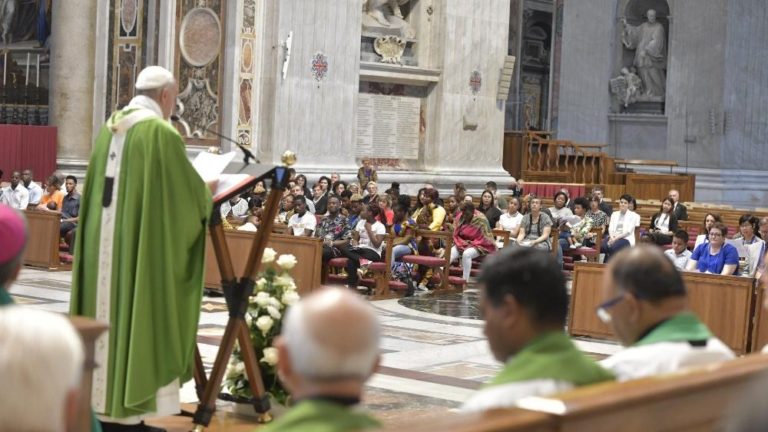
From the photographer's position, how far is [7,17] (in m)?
23.2

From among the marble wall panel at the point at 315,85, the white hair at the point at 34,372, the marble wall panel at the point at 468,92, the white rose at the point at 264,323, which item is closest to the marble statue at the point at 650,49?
the marble wall panel at the point at 468,92

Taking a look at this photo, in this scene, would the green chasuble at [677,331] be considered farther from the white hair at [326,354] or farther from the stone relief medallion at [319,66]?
the stone relief medallion at [319,66]

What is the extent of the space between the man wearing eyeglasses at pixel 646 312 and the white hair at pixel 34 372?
2.11m

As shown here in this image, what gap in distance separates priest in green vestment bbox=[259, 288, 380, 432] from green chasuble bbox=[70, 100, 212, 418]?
3982mm

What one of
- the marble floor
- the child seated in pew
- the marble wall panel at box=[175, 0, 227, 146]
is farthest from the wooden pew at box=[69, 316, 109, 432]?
the marble wall panel at box=[175, 0, 227, 146]

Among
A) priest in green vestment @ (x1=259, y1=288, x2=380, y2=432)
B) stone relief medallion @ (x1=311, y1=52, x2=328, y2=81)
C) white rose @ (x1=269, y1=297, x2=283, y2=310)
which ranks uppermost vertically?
stone relief medallion @ (x1=311, y1=52, x2=328, y2=81)

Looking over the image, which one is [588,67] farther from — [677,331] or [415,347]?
[677,331]

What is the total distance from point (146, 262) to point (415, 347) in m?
5.30

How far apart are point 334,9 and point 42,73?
203 inches

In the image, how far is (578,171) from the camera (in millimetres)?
28156

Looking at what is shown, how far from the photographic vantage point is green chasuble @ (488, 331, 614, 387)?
3473mm

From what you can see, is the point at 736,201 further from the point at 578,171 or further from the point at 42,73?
the point at 42,73

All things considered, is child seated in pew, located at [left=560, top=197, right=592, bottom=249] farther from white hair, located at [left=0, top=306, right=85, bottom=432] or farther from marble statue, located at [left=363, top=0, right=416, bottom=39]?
white hair, located at [left=0, top=306, right=85, bottom=432]

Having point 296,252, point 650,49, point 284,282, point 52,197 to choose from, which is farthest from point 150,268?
point 650,49
